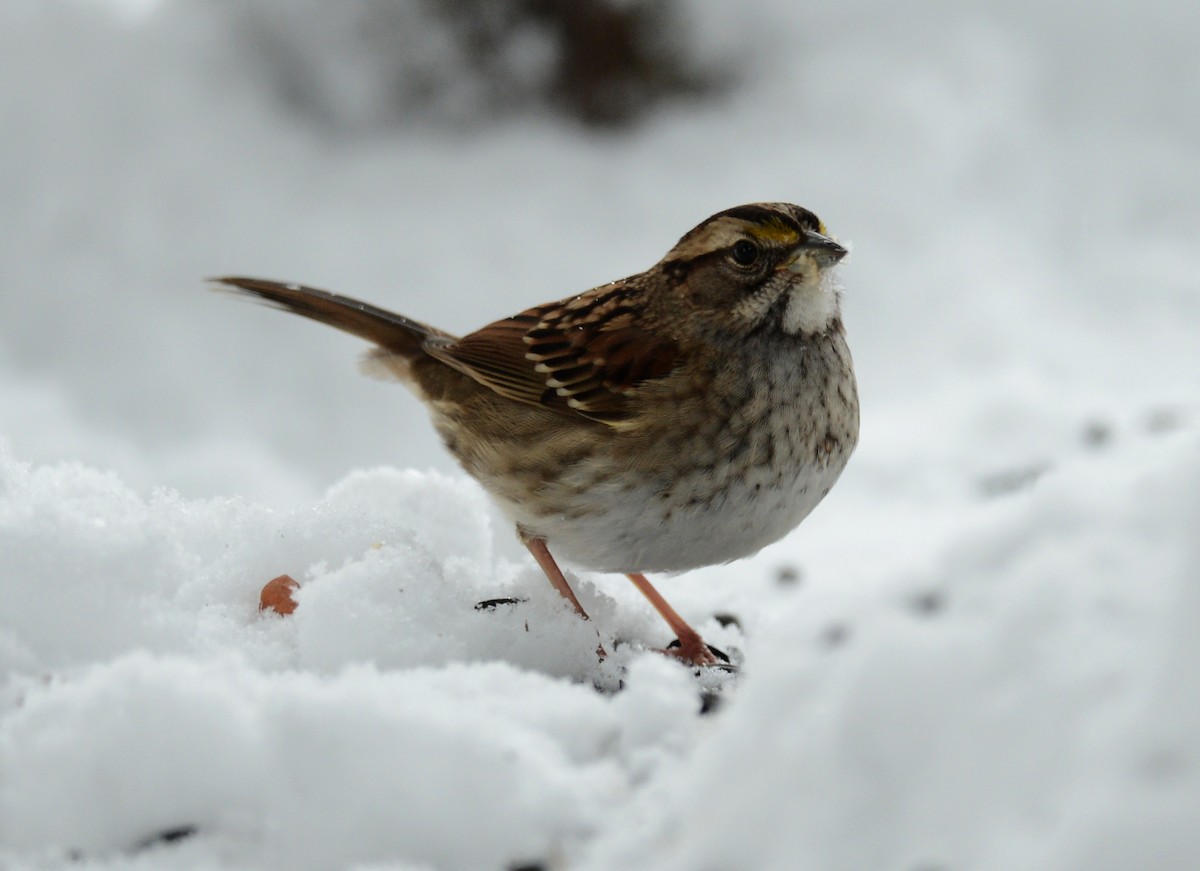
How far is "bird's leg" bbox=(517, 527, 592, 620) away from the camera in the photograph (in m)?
2.95

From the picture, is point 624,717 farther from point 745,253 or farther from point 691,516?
point 745,253

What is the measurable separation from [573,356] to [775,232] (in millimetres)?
668

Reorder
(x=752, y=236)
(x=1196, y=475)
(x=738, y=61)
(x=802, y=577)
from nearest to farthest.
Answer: (x=1196, y=475) < (x=752, y=236) < (x=802, y=577) < (x=738, y=61)

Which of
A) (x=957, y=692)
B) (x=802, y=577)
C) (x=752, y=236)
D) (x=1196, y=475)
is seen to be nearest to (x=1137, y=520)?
(x=1196, y=475)

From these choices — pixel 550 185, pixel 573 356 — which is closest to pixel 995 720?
pixel 573 356

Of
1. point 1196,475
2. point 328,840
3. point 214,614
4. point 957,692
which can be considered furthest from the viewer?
point 214,614

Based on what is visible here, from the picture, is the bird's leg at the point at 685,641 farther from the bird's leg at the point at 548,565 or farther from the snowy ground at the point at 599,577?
the bird's leg at the point at 548,565

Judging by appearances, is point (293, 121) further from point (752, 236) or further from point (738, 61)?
point (752, 236)

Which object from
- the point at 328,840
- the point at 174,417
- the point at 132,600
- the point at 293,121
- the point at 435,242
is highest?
the point at 293,121

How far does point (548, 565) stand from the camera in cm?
317

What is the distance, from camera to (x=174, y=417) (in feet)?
19.0

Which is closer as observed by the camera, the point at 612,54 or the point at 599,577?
the point at 599,577

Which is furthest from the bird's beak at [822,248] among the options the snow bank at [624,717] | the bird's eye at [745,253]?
the snow bank at [624,717]

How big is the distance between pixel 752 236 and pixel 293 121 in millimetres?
5239
